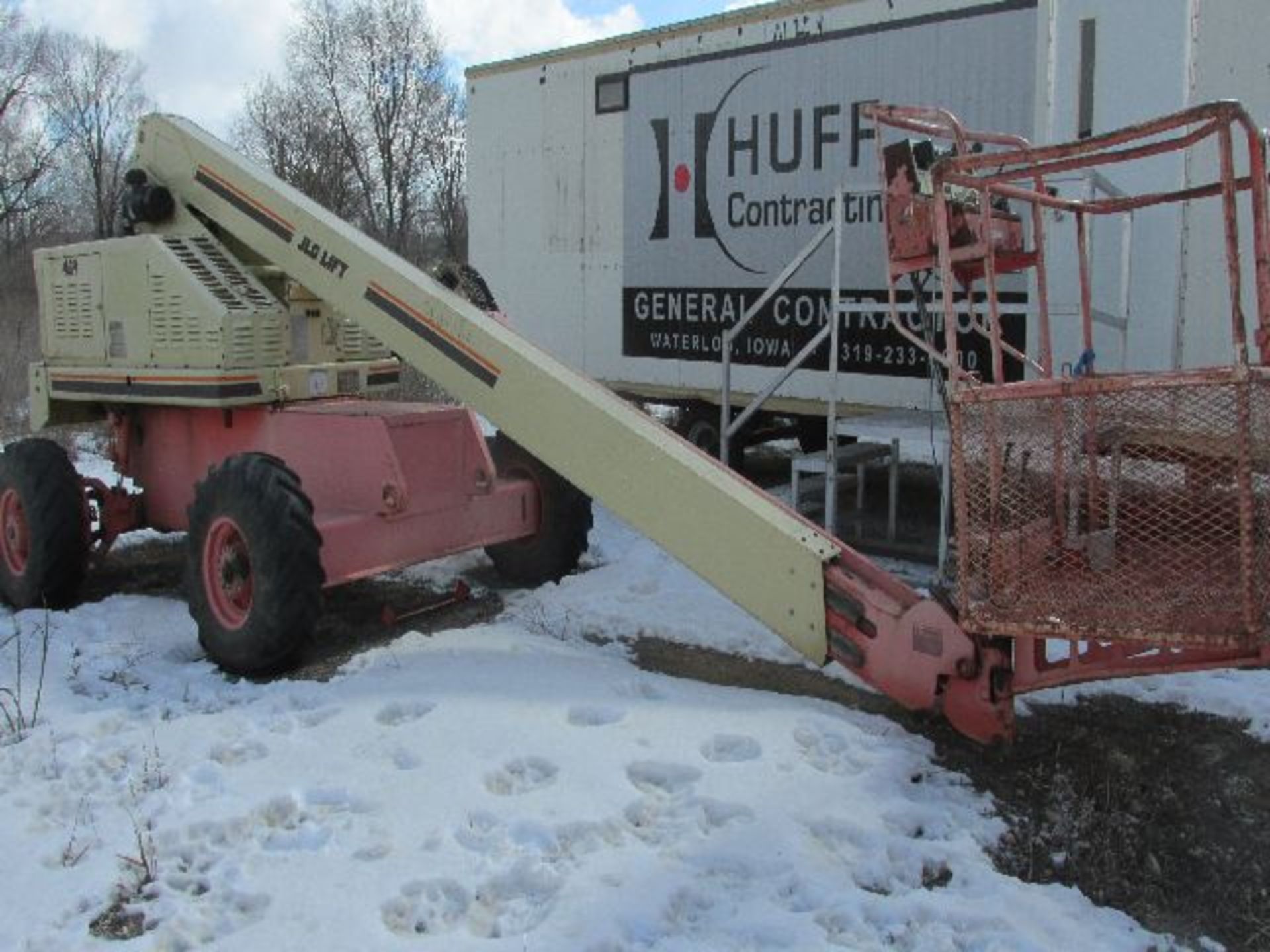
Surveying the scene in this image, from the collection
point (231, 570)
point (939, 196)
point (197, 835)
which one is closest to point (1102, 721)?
point (939, 196)

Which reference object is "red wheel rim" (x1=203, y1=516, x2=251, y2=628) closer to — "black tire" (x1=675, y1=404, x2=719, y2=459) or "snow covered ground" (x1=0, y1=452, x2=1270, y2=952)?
"snow covered ground" (x1=0, y1=452, x2=1270, y2=952)

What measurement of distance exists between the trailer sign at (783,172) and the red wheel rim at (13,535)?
4.60m

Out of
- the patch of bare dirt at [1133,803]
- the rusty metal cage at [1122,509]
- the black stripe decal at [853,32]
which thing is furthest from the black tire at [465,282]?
the black stripe decal at [853,32]

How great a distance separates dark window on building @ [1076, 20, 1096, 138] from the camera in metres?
6.65

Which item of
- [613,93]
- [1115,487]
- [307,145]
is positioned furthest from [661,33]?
[307,145]

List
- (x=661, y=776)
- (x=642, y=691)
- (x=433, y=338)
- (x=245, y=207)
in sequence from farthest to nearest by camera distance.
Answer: (x=245, y=207), (x=433, y=338), (x=642, y=691), (x=661, y=776)

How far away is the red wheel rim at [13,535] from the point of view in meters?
6.41

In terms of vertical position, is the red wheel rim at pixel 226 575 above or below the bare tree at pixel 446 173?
below

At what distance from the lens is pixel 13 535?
21.3 ft

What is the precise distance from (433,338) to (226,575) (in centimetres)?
138

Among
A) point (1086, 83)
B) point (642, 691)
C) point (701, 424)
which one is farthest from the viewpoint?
point (701, 424)

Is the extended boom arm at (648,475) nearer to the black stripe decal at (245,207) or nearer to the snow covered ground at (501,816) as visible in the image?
the black stripe decal at (245,207)

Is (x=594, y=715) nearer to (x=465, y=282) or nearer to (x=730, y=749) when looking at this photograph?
(x=730, y=749)

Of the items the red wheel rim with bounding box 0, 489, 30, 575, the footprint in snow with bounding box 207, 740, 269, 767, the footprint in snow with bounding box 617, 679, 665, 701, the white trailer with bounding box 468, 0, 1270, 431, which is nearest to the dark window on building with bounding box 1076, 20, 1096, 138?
the white trailer with bounding box 468, 0, 1270, 431
